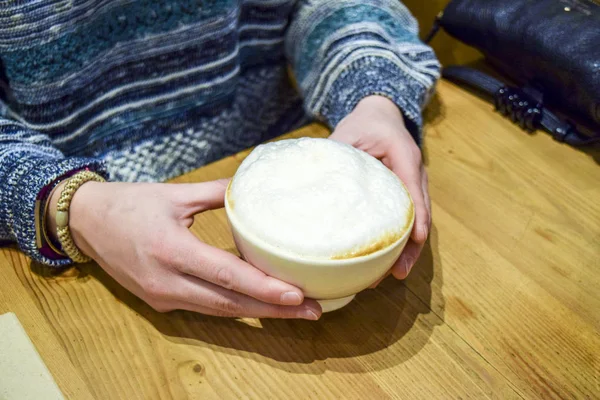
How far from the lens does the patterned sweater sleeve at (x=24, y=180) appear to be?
27.7 inches

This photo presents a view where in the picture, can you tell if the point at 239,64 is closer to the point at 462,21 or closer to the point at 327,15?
the point at 327,15

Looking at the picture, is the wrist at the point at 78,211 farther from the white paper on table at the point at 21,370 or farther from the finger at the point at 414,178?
the finger at the point at 414,178

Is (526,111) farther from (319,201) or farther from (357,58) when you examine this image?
(319,201)

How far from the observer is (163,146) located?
102 cm

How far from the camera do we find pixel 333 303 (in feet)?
2.22

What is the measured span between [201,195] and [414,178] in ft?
0.98

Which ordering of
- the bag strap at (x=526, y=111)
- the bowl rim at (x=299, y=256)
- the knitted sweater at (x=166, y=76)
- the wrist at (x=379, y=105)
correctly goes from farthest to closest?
the bag strap at (x=526, y=111) → the wrist at (x=379, y=105) → the knitted sweater at (x=166, y=76) → the bowl rim at (x=299, y=256)

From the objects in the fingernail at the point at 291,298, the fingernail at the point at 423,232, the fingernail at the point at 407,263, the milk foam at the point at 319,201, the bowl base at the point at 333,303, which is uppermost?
the milk foam at the point at 319,201

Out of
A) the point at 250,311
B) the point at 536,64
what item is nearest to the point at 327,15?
the point at 536,64

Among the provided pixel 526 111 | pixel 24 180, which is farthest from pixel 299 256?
pixel 526 111

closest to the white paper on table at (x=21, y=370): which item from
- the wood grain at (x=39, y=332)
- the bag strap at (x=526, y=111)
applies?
Answer: the wood grain at (x=39, y=332)

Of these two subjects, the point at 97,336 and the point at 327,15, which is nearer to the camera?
the point at 97,336

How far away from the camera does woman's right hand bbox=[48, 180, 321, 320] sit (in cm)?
62

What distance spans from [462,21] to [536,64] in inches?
7.6
